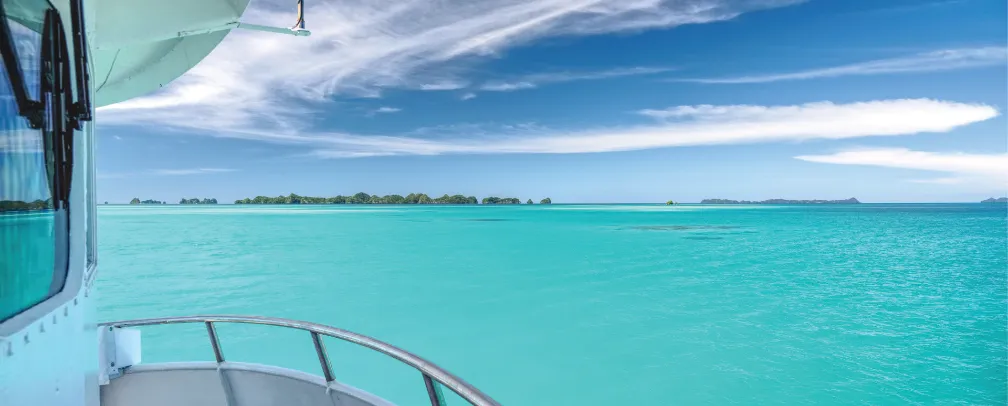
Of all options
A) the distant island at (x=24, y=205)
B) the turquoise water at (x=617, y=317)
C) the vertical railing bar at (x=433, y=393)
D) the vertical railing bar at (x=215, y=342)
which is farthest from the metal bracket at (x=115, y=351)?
the turquoise water at (x=617, y=317)

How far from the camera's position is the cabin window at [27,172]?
1215 mm

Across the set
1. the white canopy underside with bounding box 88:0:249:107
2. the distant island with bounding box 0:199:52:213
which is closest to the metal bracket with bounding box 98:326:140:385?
the white canopy underside with bounding box 88:0:249:107

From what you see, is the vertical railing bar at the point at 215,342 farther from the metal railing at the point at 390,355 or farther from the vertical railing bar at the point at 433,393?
the vertical railing bar at the point at 433,393

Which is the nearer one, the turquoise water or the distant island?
the distant island

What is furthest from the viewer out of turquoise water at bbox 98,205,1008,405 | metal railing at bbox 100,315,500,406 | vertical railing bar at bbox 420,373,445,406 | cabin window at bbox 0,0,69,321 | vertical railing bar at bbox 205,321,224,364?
turquoise water at bbox 98,205,1008,405

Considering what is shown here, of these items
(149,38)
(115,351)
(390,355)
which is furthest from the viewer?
(149,38)

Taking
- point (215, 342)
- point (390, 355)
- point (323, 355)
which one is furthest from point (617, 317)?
point (390, 355)

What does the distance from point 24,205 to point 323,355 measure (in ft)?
4.48

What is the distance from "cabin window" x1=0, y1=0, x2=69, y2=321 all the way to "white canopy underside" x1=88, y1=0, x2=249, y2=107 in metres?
1.72

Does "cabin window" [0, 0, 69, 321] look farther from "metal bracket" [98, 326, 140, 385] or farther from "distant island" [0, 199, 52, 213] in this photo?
"metal bracket" [98, 326, 140, 385]

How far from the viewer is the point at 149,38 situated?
3.80 meters

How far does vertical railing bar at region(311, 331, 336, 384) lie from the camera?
2.38 metres

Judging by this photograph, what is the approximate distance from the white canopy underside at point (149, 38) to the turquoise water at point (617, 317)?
7.50 m

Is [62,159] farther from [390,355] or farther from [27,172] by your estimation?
[390,355]
